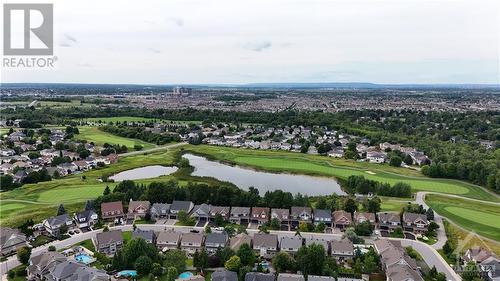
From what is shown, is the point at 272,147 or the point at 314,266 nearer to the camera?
the point at 314,266

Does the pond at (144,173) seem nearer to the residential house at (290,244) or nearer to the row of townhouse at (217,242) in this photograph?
the row of townhouse at (217,242)

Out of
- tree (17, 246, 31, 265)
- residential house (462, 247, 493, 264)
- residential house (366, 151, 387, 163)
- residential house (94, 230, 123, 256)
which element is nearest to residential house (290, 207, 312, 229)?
residential house (462, 247, 493, 264)

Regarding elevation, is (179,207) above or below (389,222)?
above

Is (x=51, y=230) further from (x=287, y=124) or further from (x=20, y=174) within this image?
(x=287, y=124)

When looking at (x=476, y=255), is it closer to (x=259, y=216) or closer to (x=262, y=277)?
(x=262, y=277)

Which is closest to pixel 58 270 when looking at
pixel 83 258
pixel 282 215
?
pixel 83 258

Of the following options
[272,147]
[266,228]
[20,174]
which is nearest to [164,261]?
[266,228]
